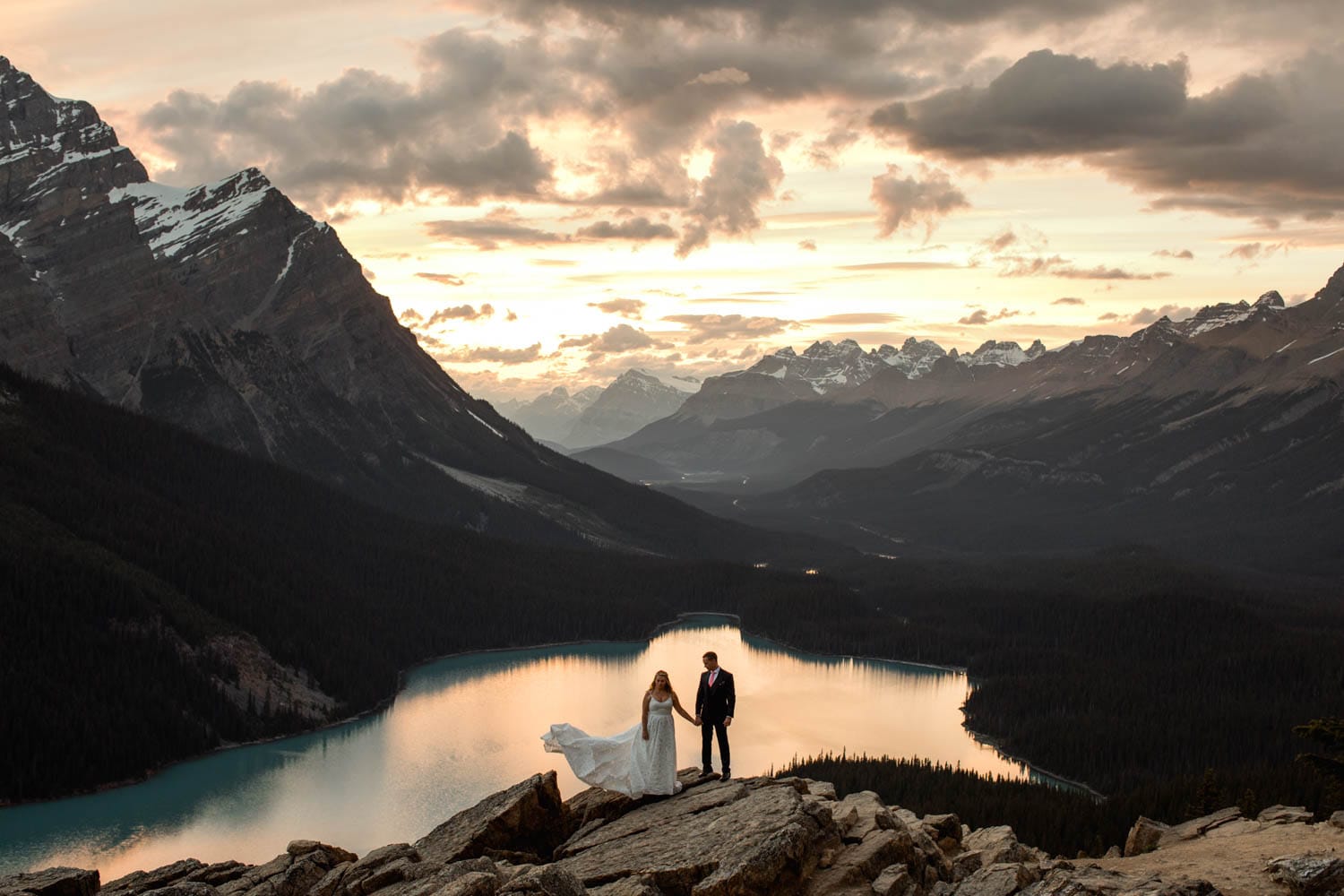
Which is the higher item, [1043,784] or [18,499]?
[18,499]

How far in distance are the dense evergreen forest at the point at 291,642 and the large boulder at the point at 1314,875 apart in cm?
5329

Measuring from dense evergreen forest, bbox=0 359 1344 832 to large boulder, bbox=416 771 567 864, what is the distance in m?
54.4

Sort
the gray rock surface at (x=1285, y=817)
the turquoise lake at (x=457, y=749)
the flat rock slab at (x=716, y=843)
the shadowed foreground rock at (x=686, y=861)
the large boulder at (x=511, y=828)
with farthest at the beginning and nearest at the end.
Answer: the turquoise lake at (x=457, y=749) < the gray rock surface at (x=1285, y=817) < the large boulder at (x=511, y=828) < the flat rock slab at (x=716, y=843) < the shadowed foreground rock at (x=686, y=861)

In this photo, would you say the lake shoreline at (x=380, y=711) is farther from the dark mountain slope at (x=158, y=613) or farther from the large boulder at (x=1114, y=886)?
the large boulder at (x=1114, y=886)

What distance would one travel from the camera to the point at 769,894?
114ft

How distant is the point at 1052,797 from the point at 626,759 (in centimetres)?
6517

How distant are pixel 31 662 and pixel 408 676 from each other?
5465 cm

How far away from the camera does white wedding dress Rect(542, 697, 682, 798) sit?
136 ft

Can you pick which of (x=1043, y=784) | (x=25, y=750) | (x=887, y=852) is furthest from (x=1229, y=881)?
(x=25, y=750)

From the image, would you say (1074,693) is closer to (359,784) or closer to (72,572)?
(359,784)

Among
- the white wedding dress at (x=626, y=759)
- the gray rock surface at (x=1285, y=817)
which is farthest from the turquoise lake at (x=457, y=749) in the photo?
the gray rock surface at (x=1285, y=817)

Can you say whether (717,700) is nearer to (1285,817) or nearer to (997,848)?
(997,848)

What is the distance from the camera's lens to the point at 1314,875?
34.6m

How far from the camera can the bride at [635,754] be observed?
1606 inches
